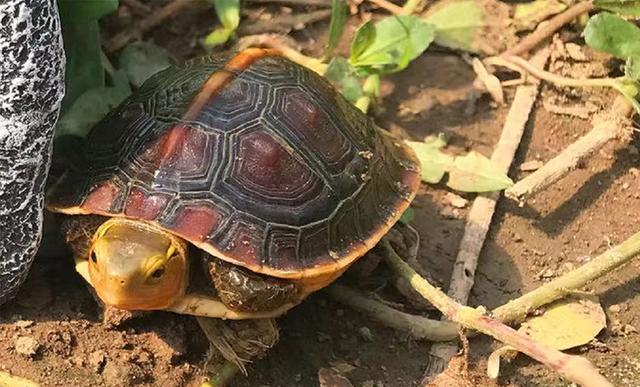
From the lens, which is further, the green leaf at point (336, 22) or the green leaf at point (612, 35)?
the green leaf at point (336, 22)

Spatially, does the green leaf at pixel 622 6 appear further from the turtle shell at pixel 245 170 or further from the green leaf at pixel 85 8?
the green leaf at pixel 85 8

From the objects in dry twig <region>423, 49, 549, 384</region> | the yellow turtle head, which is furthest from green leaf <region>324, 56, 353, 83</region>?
the yellow turtle head

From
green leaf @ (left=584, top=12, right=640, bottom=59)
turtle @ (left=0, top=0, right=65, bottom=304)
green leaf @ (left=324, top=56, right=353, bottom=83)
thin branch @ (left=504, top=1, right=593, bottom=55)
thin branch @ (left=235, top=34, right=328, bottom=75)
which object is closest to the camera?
turtle @ (left=0, top=0, right=65, bottom=304)

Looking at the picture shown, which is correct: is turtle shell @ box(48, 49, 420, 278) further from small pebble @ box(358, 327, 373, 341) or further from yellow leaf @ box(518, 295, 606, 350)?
yellow leaf @ box(518, 295, 606, 350)

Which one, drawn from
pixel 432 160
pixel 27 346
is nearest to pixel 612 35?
pixel 432 160

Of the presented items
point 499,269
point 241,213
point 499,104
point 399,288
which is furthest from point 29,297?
point 499,104

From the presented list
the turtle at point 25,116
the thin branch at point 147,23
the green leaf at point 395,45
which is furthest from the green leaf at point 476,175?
the turtle at point 25,116

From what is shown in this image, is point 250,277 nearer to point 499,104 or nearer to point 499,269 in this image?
point 499,269
